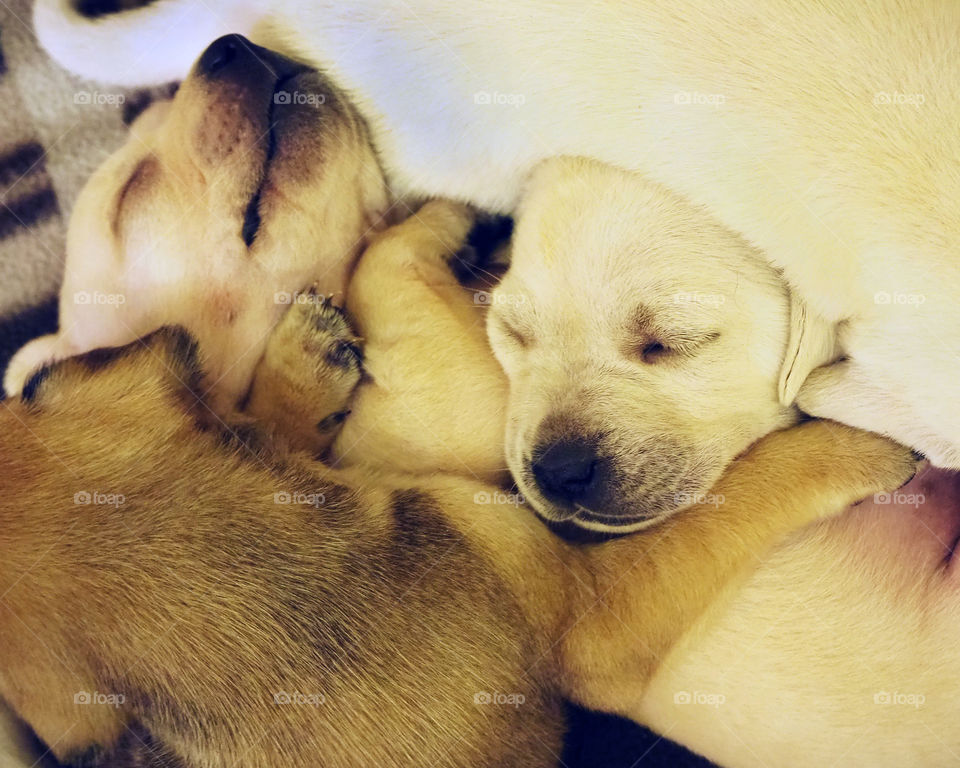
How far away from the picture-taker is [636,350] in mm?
1797

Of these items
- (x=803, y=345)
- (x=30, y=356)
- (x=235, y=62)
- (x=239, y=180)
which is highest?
(x=235, y=62)

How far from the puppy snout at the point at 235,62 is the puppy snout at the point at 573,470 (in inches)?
41.4

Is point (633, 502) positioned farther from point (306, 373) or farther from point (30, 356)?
point (30, 356)

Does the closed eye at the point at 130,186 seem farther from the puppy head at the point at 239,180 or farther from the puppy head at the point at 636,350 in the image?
the puppy head at the point at 636,350

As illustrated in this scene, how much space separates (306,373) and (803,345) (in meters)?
1.09

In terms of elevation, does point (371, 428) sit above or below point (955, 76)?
below

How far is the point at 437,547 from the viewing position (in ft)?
5.52

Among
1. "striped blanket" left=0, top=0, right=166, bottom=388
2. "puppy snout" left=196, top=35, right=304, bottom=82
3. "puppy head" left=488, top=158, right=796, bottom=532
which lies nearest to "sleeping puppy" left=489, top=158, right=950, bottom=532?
"puppy head" left=488, top=158, right=796, bottom=532

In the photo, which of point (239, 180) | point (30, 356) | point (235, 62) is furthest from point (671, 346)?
point (30, 356)

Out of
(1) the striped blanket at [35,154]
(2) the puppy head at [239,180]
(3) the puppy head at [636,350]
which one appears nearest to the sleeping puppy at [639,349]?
(3) the puppy head at [636,350]

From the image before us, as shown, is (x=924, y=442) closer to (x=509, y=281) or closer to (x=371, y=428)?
(x=509, y=281)

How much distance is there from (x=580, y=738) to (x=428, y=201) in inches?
54.4

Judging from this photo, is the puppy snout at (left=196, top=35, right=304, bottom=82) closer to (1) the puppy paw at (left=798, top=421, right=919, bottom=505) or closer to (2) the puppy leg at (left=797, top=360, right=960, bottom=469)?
(2) the puppy leg at (left=797, top=360, right=960, bottom=469)

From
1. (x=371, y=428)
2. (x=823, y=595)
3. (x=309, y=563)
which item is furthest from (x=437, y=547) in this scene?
(x=823, y=595)
